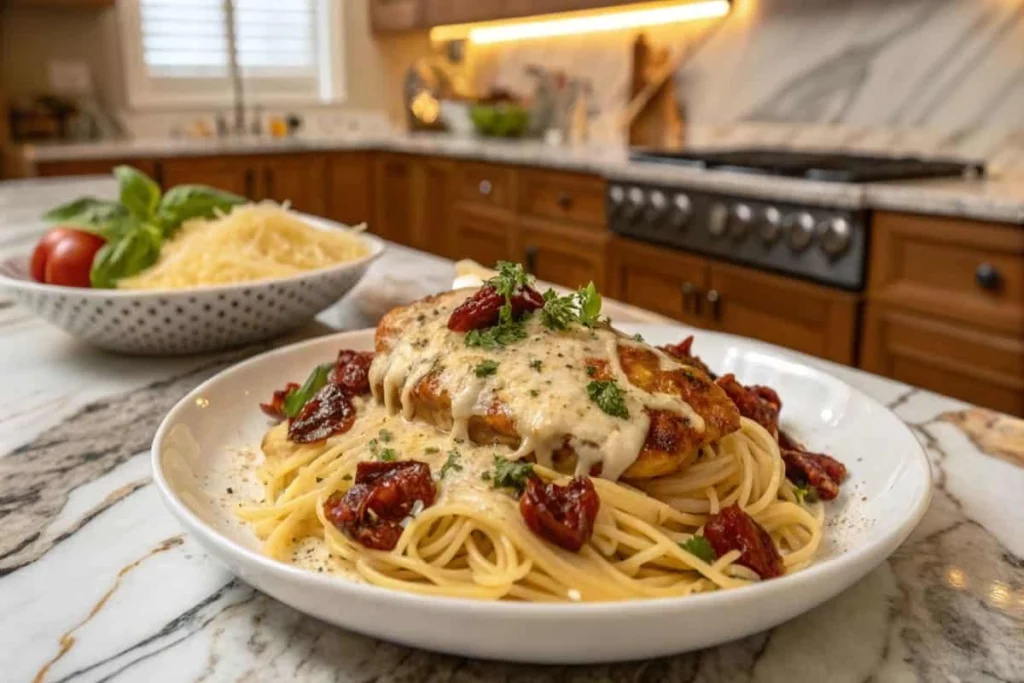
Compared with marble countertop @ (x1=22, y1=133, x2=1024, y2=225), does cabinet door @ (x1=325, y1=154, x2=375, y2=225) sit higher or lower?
lower

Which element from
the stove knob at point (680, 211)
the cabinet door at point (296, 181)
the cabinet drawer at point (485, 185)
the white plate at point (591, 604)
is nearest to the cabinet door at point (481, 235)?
the cabinet drawer at point (485, 185)

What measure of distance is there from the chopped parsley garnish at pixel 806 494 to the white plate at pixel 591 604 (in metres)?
0.02

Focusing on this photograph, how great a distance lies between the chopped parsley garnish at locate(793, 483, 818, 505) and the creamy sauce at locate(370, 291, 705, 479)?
118 millimetres

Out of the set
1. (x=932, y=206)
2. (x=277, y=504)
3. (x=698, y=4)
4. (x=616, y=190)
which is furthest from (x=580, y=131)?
(x=277, y=504)

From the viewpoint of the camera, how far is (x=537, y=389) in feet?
2.83

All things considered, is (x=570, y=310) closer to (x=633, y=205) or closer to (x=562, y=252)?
(x=633, y=205)

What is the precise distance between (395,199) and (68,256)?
4.01 m

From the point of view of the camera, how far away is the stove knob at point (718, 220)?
10.3ft

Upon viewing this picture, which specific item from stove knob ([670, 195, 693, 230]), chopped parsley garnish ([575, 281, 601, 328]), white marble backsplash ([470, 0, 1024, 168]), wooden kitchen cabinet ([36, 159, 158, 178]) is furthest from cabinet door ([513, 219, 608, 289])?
chopped parsley garnish ([575, 281, 601, 328])

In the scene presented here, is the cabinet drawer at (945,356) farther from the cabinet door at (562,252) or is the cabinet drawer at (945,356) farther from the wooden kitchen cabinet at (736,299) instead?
the cabinet door at (562,252)

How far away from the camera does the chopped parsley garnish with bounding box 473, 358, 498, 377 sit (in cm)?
Answer: 90

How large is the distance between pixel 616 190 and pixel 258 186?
7.56 feet

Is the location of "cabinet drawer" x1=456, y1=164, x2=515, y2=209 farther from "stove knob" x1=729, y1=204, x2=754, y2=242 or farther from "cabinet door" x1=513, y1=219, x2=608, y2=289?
"stove knob" x1=729, y1=204, x2=754, y2=242

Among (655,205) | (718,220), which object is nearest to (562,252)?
(655,205)
